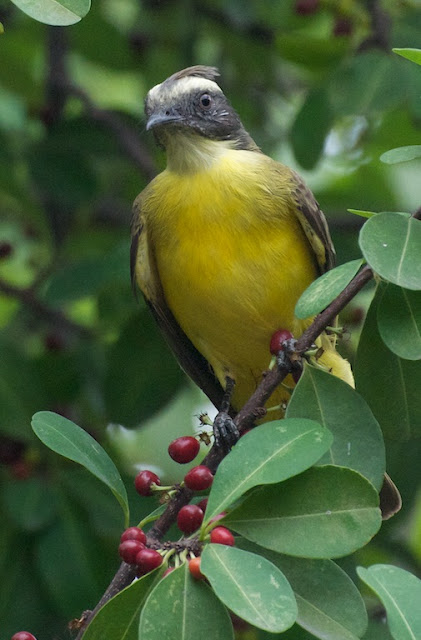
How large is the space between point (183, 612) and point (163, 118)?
2474 millimetres

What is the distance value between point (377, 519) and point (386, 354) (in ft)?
2.61

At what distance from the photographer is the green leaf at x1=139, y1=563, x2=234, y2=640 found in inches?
100

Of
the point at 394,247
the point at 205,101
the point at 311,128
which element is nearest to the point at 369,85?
the point at 311,128

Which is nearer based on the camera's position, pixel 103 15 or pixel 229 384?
pixel 229 384

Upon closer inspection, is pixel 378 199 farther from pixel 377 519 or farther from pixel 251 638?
pixel 377 519

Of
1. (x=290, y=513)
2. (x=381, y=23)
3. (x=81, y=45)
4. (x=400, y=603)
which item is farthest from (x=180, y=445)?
(x=81, y=45)

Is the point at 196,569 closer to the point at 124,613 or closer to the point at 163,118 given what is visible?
the point at 124,613

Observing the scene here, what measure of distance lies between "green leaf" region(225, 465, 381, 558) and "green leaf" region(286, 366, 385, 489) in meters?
0.29

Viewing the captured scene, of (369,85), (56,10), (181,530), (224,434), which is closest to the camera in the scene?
(56,10)

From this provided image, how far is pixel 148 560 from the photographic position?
2758 millimetres

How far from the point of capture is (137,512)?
14.5 ft

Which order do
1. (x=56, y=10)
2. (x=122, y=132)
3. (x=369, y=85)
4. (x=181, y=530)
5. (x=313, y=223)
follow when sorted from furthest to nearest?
(x=122, y=132) → (x=369, y=85) → (x=313, y=223) → (x=181, y=530) → (x=56, y=10)

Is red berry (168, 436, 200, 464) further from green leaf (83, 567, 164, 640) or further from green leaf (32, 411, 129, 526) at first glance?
green leaf (83, 567, 164, 640)

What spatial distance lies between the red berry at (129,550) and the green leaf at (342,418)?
587 mm
